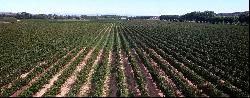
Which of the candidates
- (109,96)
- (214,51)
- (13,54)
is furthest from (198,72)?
(13,54)

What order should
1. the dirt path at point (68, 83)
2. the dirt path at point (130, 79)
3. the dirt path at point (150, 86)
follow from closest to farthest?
the dirt path at point (150, 86) < the dirt path at point (68, 83) < the dirt path at point (130, 79)

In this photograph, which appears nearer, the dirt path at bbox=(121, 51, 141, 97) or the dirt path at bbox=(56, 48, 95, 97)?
the dirt path at bbox=(56, 48, 95, 97)

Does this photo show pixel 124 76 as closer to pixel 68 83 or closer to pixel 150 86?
pixel 150 86

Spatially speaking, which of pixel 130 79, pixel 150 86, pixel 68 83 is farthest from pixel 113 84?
pixel 68 83

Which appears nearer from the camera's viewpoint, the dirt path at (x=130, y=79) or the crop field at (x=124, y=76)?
the crop field at (x=124, y=76)

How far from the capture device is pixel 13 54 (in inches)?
1288

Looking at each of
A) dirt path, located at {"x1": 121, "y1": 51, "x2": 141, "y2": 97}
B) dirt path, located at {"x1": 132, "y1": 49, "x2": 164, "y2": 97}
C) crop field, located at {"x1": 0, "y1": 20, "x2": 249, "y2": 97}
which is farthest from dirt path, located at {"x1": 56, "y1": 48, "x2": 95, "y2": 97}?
dirt path, located at {"x1": 132, "y1": 49, "x2": 164, "y2": 97}

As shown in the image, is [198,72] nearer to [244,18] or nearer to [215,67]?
[215,67]

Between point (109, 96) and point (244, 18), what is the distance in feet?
377

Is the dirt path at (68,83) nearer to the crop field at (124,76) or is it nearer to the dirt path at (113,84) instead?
the crop field at (124,76)

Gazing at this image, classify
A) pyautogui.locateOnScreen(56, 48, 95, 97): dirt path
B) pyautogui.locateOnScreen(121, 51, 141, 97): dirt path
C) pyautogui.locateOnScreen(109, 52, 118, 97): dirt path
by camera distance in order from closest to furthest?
pyautogui.locateOnScreen(109, 52, 118, 97): dirt path, pyautogui.locateOnScreen(56, 48, 95, 97): dirt path, pyautogui.locateOnScreen(121, 51, 141, 97): dirt path

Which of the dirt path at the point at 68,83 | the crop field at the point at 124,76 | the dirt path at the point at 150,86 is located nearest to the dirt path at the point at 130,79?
the crop field at the point at 124,76

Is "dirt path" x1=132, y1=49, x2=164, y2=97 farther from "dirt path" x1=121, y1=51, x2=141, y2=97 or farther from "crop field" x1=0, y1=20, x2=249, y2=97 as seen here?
"dirt path" x1=121, y1=51, x2=141, y2=97

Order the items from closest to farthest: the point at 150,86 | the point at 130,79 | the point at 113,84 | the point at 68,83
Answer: the point at 150,86 < the point at 113,84 < the point at 68,83 < the point at 130,79
